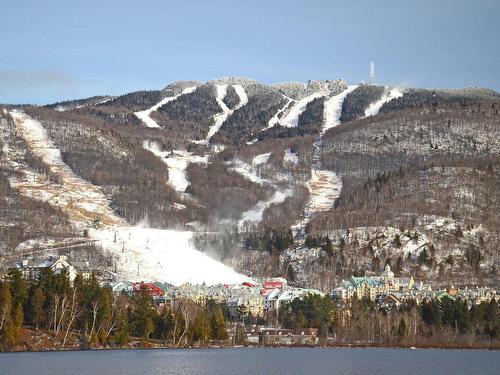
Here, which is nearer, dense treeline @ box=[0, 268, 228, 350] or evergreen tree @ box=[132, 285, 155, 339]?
dense treeline @ box=[0, 268, 228, 350]

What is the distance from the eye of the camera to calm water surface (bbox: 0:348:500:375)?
9494 cm

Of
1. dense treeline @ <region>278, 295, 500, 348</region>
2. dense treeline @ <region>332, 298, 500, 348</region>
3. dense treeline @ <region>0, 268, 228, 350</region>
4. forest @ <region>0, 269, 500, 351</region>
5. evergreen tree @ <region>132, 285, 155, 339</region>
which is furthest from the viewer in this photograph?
dense treeline @ <region>278, 295, 500, 348</region>

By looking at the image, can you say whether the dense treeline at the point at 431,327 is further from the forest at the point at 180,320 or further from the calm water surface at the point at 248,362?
the calm water surface at the point at 248,362

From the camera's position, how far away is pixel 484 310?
151750 millimetres

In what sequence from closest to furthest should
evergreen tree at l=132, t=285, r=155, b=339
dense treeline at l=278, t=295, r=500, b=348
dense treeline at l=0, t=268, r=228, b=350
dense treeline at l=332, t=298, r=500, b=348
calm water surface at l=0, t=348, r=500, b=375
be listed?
calm water surface at l=0, t=348, r=500, b=375, dense treeline at l=0, t=268, r=228, b=350, evergreen tree at l=132, t=285, r=155, b=339, dense treeline at l=332, t=298, r=500, b=348, dense treeline at l=278, t=295, r=500, b=348

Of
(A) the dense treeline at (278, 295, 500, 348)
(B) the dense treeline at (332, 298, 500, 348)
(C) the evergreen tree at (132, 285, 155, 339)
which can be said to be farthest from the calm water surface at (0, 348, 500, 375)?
(A) the dense treeline at (278, 295, 500, 348)

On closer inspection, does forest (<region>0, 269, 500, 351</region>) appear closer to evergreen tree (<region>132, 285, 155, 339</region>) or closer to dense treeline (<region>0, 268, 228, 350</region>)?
dense treeline (<region>0, 268, 228, 350</region>)

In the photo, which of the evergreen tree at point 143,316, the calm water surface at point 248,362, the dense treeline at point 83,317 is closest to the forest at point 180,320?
the dense treeline at point 83,317

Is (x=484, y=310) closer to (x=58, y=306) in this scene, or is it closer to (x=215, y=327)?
(x=215, y=327)

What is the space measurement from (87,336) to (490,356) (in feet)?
Answer: 174

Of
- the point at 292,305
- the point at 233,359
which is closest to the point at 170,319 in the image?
the point at 233,359

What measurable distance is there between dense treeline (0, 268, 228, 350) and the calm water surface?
530 cm

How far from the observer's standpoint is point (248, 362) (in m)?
108

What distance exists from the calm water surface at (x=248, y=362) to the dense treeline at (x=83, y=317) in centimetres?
530
